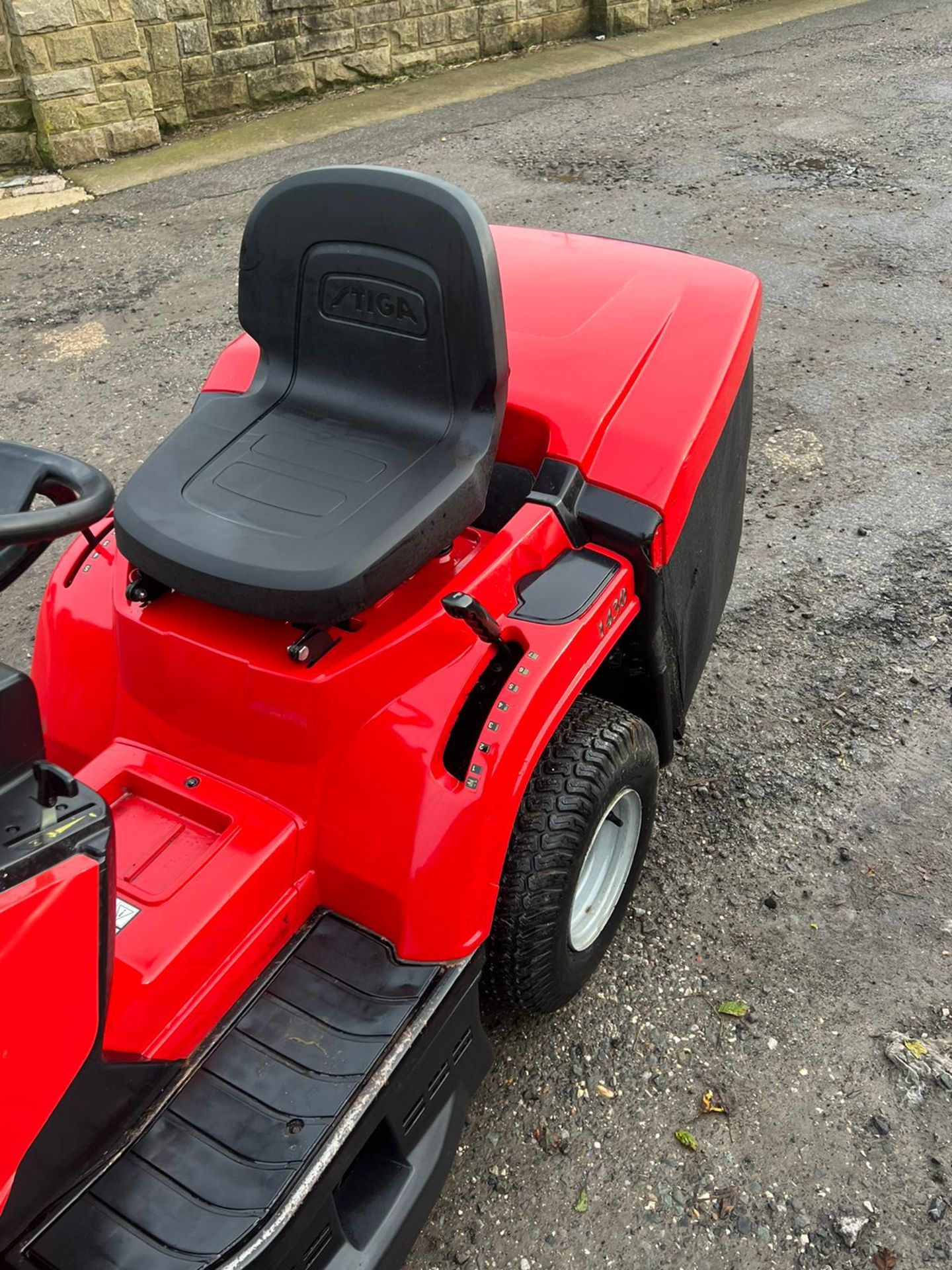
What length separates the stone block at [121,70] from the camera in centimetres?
597

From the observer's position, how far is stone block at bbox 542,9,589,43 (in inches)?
313

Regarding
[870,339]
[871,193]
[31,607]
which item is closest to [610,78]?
[871,193]

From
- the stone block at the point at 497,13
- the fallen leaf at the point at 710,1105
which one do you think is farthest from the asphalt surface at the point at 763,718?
the stone block at the point at 497,13

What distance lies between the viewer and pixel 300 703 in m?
1.58

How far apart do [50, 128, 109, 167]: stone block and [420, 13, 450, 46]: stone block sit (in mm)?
2462

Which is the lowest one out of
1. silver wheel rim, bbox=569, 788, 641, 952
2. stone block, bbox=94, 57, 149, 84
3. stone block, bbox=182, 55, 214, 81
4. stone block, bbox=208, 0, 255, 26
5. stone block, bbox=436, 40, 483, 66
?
silver wheel rim, bbox=569, 788, 641, 952

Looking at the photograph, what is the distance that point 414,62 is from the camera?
741 cm

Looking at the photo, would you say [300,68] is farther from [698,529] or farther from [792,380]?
Answer: [698,529]

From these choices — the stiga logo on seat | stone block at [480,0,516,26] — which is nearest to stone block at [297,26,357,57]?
stone block at [480,0,516,26]

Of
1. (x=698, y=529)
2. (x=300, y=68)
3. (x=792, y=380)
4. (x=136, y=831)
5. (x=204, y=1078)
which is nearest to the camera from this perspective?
(x=204, y=1078)

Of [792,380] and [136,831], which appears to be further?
[792,380]

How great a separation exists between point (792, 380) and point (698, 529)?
2.15 meters

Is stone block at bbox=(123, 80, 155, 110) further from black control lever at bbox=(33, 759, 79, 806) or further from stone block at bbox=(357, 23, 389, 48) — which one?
black control lever at bbox=(33, 759, 79, 806)

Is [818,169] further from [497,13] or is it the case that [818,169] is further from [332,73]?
[332,73]
